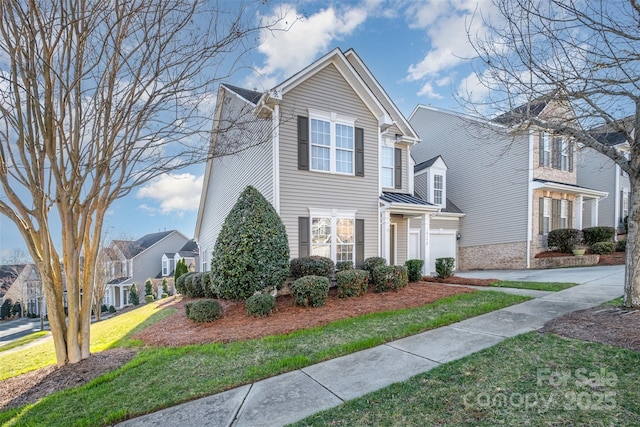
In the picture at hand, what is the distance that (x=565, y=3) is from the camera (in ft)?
17.3

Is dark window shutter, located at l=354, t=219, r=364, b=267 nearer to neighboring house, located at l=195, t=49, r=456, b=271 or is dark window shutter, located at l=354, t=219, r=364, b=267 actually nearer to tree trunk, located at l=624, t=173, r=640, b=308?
neighboring house, located at l=195, t=49, r=456, b=271

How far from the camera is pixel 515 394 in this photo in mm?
3100

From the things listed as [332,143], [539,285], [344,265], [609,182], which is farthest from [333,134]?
[609,182]

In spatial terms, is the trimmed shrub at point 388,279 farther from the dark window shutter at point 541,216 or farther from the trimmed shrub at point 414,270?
the dark window shutter at point 541,216

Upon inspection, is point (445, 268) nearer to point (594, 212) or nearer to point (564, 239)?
point (564, 239)

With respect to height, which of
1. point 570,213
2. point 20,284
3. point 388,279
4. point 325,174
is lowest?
point 20,284

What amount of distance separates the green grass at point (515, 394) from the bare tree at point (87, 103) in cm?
461

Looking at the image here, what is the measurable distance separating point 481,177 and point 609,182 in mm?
9189

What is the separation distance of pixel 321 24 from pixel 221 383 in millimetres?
7268

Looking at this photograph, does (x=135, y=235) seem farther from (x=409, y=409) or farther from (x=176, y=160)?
(x=409, y=409)

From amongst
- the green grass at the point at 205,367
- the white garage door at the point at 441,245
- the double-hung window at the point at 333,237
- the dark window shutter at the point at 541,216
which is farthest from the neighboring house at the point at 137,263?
the dark window shutter at the point at 541,216

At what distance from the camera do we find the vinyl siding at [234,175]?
9.66 m

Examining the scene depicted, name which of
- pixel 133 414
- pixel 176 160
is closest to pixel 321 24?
pixel 176 160

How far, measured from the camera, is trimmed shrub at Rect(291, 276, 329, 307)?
7.32 metres
